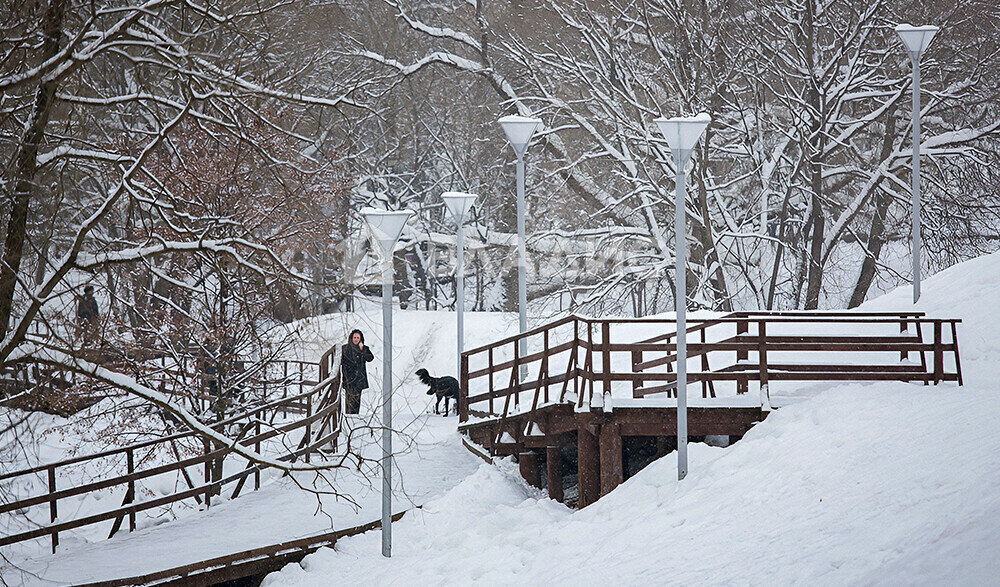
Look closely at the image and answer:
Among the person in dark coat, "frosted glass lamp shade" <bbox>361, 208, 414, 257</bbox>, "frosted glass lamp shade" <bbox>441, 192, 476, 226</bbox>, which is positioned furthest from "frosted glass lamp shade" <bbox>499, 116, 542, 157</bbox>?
the person in dark coat

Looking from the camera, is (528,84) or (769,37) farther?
(528,84)

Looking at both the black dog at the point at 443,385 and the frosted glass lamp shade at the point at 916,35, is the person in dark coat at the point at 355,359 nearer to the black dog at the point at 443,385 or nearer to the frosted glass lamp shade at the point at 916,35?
the black dog at the point at 443,385

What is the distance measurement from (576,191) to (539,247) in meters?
1.87

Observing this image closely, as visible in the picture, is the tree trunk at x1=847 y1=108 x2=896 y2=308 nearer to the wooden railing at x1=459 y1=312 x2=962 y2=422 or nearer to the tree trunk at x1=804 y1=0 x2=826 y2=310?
the tree trunk at x1=804 y1=0 x2=826 y2=310

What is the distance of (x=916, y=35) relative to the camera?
18.6 metres

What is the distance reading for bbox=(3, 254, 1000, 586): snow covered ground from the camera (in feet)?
24.7

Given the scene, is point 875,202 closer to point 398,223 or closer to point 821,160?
point 821,160

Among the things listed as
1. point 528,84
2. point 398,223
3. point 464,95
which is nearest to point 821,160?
point 528,84

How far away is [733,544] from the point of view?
8.94 meters

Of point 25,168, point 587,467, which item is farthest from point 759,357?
point 25,168

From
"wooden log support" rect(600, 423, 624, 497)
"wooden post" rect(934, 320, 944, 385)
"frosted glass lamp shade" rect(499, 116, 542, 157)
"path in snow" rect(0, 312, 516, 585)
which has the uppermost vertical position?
"frosted glass lamp shade" rect(499, 116, 542, 157)

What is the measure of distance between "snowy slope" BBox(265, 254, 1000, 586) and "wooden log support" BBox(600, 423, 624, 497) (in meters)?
0.79

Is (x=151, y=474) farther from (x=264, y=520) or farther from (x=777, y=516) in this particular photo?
(x=777, y=516)

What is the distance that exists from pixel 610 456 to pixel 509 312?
17.7 meters
